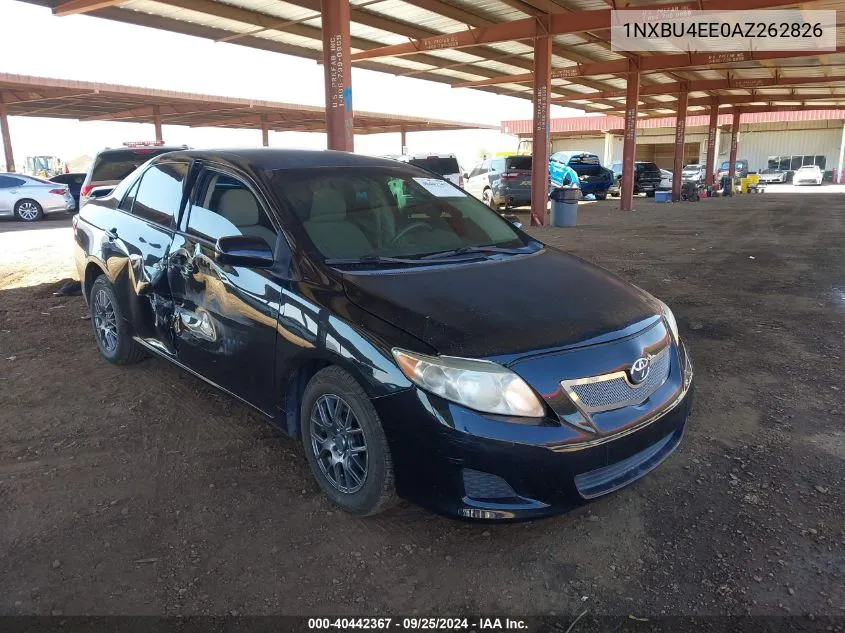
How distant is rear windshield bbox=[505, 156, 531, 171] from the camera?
2038 centimetres

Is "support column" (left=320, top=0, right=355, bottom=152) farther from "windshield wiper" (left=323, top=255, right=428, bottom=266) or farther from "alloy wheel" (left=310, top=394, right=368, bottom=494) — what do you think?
"alloy wheel" (left=310, top=394, right=368, bottom=494)

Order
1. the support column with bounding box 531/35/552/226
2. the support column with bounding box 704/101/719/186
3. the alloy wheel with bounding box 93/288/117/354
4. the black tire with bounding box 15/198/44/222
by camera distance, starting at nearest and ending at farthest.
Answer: the alloy wheel with bounding box 93/288/117/354 → the support column with bounding box 531/35/552/226 → the black tire with bounding box 15/198/44/222 → the support column with bounding box 704/101/719/186

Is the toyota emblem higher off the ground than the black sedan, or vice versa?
the black sedan

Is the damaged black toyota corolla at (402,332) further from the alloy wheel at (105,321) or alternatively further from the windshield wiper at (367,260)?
Answer: the alloy wheel at (105,321)

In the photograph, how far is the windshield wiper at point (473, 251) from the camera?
3.21m

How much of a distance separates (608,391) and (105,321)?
12.6 feet

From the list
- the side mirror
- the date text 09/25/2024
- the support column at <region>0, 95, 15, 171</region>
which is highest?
the support column at <region>0, 95, 15, 171</region>

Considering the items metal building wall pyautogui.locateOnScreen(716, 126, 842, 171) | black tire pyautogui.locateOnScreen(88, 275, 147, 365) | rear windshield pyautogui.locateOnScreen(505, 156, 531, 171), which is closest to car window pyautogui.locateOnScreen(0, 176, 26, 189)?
rear windshield pyautogui.locateOnScreen(505, 156, 531, 171)

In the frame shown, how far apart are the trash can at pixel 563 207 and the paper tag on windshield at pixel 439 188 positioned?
12.1m

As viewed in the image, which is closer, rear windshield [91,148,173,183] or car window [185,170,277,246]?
car window [185,170,277,246]

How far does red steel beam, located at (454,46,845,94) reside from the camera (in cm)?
1784

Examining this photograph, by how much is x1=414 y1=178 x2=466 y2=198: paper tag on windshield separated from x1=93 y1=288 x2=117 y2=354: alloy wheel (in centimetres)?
246

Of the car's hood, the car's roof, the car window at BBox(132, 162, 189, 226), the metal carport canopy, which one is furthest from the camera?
the metal carport canopy

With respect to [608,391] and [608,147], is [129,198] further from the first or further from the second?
[608,147]
